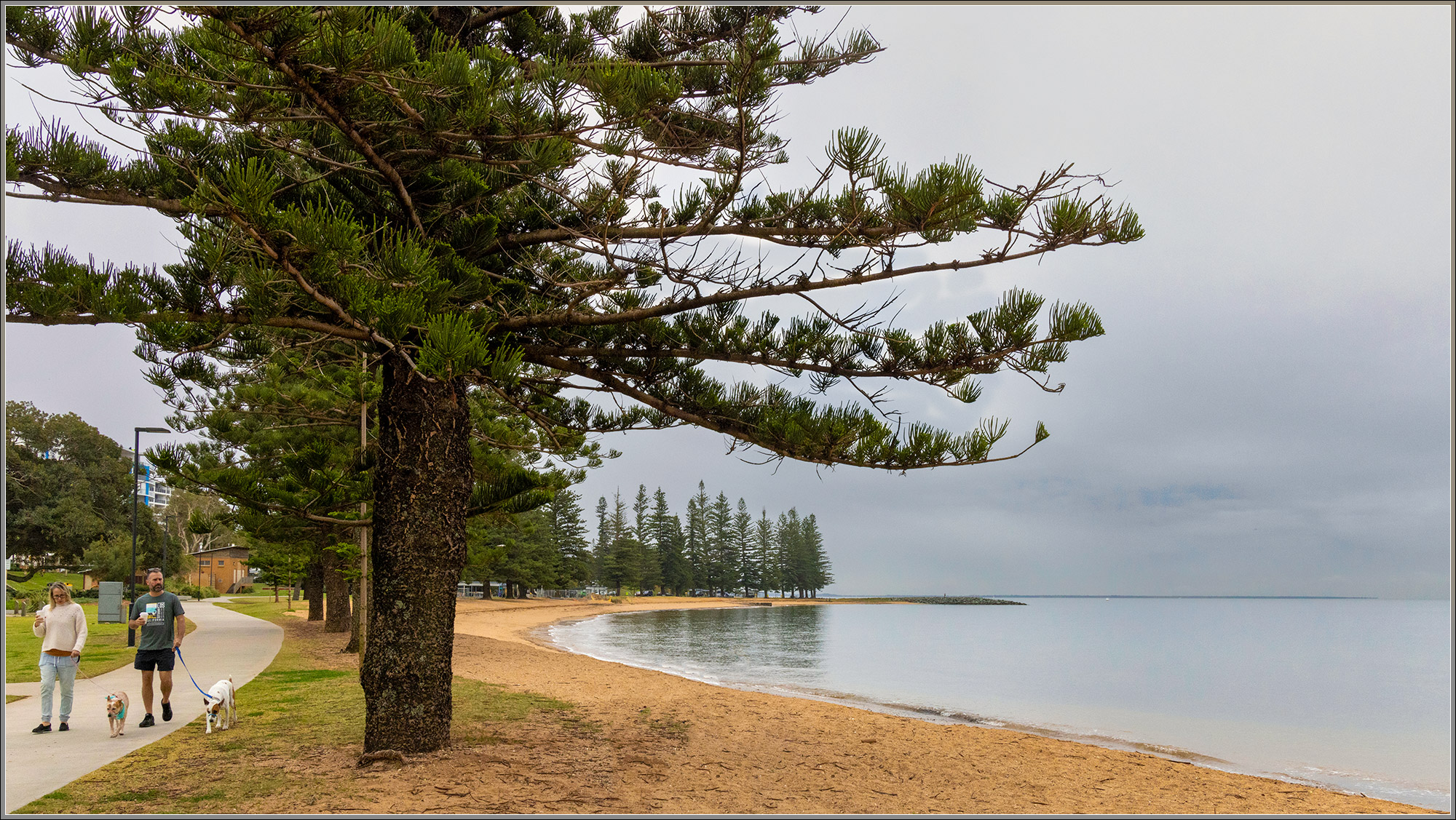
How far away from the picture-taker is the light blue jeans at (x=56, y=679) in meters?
6.03

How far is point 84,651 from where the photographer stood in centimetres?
1320

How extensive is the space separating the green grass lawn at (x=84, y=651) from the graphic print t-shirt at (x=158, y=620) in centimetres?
111

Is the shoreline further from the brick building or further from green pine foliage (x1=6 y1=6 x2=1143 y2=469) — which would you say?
the brick building

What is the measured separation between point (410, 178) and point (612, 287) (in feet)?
5.36

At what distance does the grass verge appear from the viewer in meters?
4.21

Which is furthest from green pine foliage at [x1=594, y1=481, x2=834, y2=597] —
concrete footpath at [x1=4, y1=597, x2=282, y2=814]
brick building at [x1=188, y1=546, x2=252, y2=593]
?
concrete footpath at [x1=4, y1=597, x2=282, y2=814]

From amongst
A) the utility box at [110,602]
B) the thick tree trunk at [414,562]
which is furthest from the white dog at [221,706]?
the utility box at [110,602]

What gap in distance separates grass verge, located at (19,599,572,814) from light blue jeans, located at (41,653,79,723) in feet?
2.93

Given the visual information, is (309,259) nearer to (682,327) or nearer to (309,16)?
(309,16)

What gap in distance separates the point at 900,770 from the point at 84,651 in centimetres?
1437

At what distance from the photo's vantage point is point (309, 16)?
329cm

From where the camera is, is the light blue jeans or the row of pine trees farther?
the row of pine trees

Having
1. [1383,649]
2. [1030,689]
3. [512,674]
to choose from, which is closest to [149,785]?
[512,674]

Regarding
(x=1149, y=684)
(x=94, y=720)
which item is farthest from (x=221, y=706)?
(x=1149, y=684)
